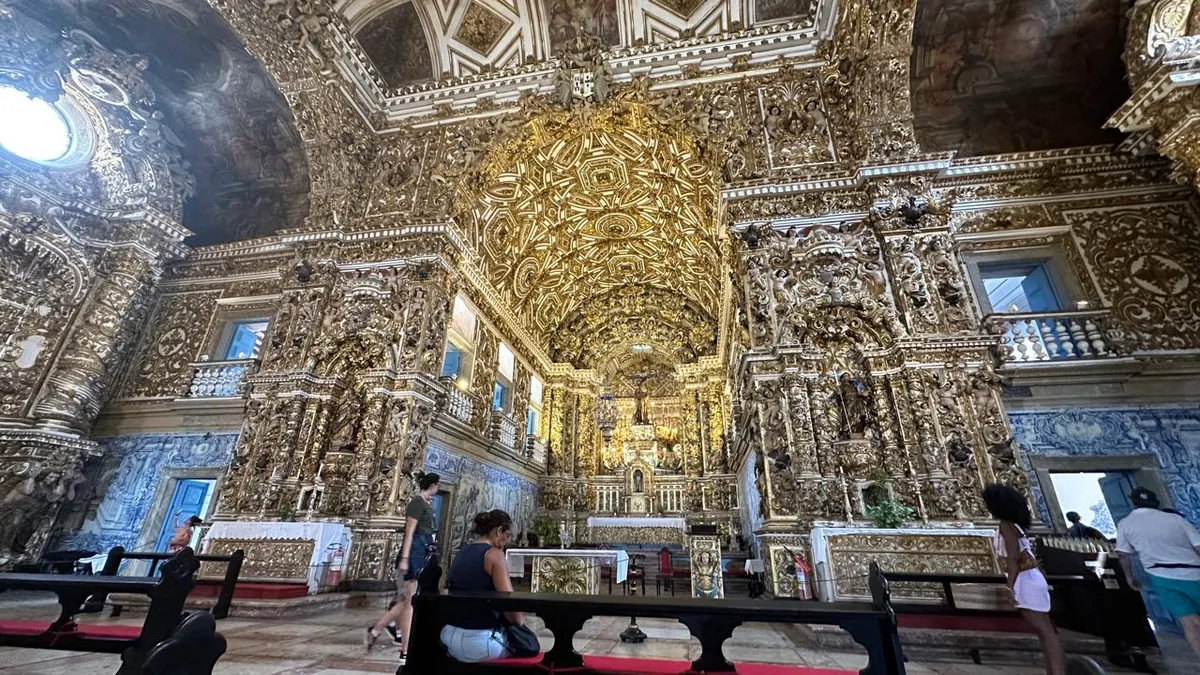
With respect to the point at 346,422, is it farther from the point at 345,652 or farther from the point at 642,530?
the point at 642,530

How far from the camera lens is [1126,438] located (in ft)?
20.7

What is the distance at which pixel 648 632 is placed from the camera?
4621mm

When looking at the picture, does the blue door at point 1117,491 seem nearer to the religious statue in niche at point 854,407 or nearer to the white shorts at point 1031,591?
the religious statue in niche at point 854,407

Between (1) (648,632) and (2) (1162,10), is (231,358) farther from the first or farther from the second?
(2) (1162,10)

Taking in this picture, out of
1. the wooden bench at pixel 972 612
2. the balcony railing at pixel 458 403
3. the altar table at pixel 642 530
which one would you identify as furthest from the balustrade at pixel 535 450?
the wooden bench at pixel 972 612

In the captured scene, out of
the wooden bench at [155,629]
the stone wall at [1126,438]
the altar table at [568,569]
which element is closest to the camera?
the wooden bench at [155,629]

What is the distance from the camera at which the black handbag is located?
2307 mm

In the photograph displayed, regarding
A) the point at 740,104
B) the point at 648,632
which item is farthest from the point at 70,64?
the point at 648,632

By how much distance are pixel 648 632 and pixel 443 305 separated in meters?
6.69

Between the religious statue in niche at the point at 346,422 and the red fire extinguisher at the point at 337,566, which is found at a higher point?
the religious statue in niche at the point at 346,422

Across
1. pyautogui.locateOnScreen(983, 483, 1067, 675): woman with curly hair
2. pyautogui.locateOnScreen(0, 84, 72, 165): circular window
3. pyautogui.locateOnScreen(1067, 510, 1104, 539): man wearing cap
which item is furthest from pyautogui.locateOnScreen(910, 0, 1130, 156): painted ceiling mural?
pyautogui.locateOnScreen(0, 84, 72, 165): circular window

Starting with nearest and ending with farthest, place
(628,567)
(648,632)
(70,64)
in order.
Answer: (648,632) → (628,567) → (70,64)

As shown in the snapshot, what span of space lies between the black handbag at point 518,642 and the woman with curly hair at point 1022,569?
9.53 ft

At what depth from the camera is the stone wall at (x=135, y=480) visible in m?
8.30
